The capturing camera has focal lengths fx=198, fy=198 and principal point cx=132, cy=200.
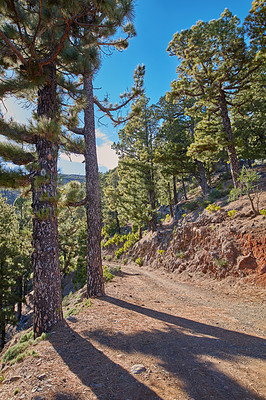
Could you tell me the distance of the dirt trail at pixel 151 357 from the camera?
8.03 ft

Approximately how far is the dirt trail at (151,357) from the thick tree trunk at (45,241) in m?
0.47

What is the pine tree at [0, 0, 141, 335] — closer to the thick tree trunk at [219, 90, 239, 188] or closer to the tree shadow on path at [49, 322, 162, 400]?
the tree shadow on path at [49, 322, 162, 400]

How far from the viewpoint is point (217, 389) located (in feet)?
7.89

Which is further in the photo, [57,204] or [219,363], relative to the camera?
[57,204]

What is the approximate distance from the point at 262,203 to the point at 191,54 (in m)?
9.04

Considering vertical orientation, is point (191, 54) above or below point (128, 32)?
above

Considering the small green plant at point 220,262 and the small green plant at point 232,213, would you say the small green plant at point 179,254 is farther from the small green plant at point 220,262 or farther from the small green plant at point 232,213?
the small green plant at point 232,213

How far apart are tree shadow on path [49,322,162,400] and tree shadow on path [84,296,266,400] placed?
40 cm

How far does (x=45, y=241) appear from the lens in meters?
4.69

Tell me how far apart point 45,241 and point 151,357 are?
126 inches

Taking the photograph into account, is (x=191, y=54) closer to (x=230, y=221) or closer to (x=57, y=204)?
(x=230, y=221)

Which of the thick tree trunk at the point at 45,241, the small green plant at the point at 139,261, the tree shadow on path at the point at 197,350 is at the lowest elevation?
the small green plant at the point at 139,261

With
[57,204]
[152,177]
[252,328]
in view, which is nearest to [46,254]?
[57,204]

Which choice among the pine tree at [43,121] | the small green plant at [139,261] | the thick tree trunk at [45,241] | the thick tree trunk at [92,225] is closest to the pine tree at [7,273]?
the small green plant at [139,261]
